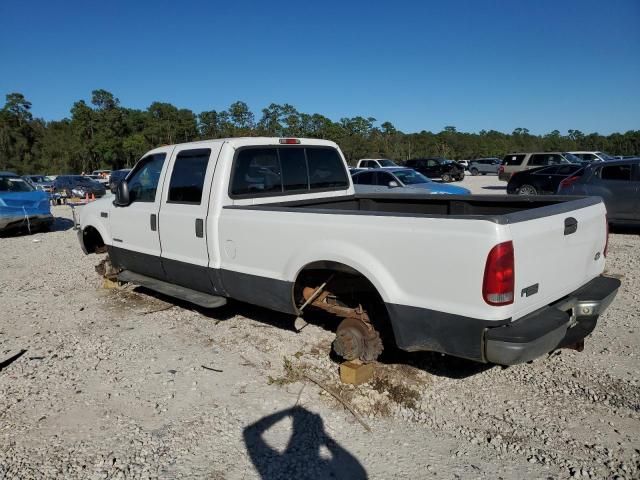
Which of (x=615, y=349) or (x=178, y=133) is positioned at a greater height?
(x=178, y=133)

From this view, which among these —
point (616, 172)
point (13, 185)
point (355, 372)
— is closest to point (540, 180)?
point (616, 172)

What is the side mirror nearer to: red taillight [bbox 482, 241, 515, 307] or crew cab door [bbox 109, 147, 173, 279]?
crew cab door [bbox 109, 147, 173, 279]

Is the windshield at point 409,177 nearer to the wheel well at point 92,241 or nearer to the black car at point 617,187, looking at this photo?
the black car at point 617,187

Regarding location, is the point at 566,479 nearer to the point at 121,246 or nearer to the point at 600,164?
the point at 121,246

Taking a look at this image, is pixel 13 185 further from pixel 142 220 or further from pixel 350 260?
pixel 350 260

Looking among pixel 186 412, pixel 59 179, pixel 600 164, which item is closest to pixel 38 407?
pixel 186 412

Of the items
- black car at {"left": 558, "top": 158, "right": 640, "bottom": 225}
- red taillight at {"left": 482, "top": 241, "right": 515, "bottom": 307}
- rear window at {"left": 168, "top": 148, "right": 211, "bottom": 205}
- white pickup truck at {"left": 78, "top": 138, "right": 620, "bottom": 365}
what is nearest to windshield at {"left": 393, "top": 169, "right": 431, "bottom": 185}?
black car at {"left": 558, "top": 158, "right": 640, "bottom": 225}

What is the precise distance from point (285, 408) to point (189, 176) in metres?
2.68

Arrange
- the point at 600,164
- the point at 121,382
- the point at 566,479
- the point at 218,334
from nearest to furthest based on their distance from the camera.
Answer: the point at 566,479
the point at 121,382
the point at 218,334
the point at 600,164

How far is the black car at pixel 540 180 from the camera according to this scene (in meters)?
16.2

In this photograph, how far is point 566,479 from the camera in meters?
2.76

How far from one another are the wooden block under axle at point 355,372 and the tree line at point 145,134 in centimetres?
5619

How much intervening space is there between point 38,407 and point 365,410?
251 cm

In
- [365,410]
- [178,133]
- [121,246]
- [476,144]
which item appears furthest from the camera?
[476,144]
